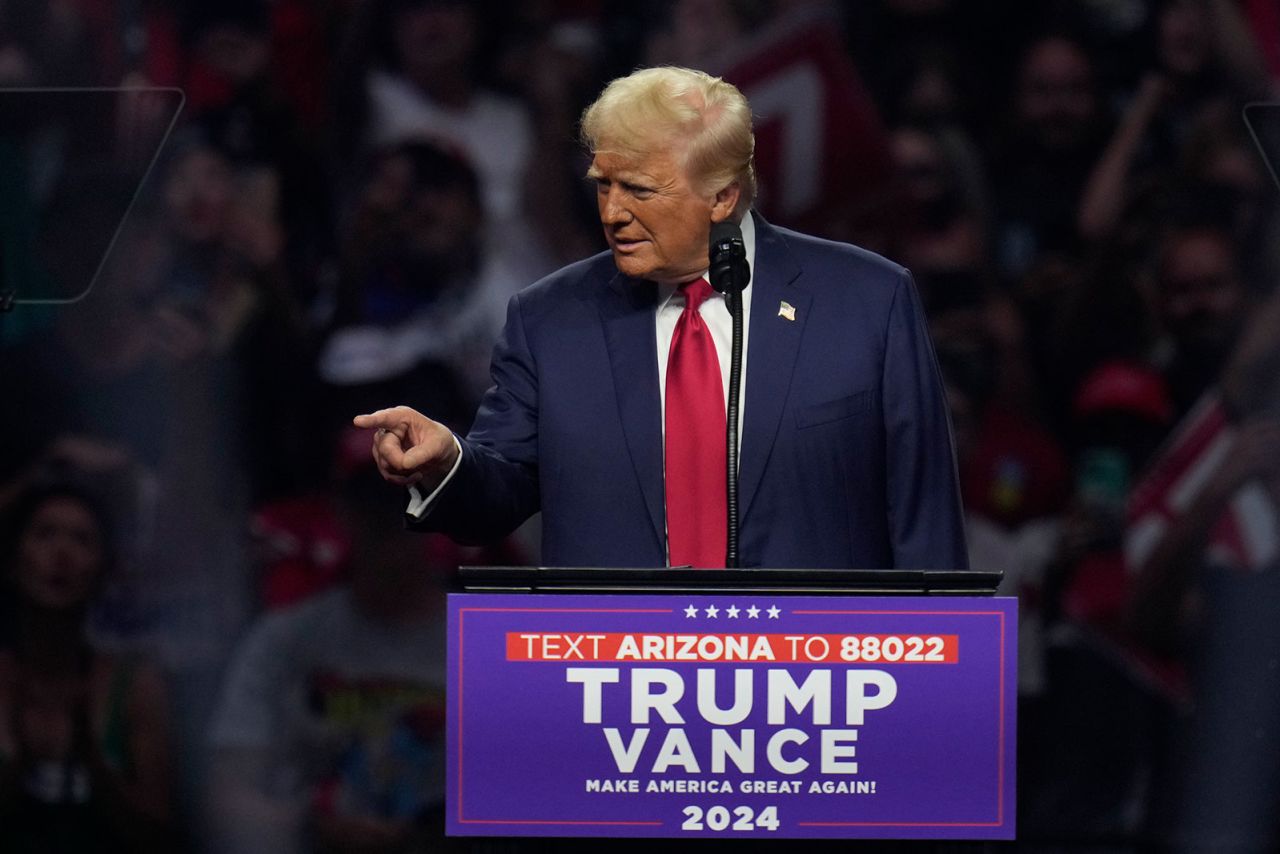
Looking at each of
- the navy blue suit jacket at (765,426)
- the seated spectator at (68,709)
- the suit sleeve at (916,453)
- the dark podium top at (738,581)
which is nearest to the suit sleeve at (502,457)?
the navy blue suit jacket at (765,426)

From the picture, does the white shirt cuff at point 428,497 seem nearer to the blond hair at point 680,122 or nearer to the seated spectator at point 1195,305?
the blond hair at point 680,122

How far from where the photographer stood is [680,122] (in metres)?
2.07

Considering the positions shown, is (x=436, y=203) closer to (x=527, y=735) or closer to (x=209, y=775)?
(x=209, y=775)

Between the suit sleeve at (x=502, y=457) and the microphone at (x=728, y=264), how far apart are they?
319 mm

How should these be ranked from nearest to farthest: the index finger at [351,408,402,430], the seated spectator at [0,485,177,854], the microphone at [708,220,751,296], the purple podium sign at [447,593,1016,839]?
the purple podium sign at [447,593,1016,839] → the index finger at [351,408,402,430] → the microphone at [708,220,751,296] → the seated spectator at [0,485,177,854]

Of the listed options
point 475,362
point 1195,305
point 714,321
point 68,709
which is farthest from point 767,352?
point 68,709

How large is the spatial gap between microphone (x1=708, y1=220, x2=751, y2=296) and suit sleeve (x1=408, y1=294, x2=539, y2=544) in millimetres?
319

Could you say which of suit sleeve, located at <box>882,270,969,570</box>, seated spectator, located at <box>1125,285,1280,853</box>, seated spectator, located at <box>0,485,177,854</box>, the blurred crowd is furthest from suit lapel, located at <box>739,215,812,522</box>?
seated spectator, located at <box>0,485,177,854</box>

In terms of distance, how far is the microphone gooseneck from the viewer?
6.26ft

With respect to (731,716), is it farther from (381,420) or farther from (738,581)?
(381,420)

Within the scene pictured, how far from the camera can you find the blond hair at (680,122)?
206 cm

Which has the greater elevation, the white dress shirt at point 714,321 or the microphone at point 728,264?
the microphone at point 728,264

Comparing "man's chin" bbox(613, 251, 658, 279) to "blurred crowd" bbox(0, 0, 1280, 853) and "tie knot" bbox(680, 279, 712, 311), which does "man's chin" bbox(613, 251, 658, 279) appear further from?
"blurred crowd" bbox(0, 0, 1280, 853)

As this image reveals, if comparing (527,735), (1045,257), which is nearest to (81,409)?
(1045,257)
